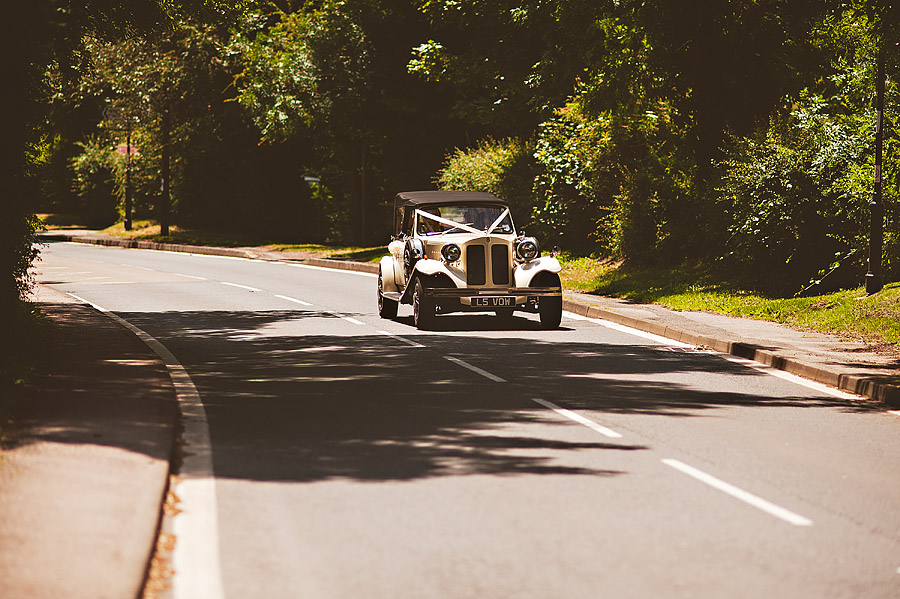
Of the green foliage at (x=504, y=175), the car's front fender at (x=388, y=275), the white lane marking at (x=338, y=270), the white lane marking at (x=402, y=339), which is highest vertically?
the green foliage at (x=504, y=175)

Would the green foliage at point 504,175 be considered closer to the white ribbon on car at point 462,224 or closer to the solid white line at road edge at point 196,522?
the white ribbon on car at point 462,224

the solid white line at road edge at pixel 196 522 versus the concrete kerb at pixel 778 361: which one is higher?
the concrete kerb at pixel 778 361

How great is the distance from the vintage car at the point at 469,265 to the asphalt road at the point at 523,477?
2270mm

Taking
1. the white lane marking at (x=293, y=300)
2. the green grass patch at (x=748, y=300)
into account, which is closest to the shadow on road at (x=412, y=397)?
the green grass patch at (x=748, y=300)

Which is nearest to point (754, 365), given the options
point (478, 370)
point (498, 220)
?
point (478, 370)

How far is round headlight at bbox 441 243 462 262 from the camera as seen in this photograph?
59.1 feet

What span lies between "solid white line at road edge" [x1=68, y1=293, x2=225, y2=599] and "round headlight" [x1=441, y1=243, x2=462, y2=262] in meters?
7.93

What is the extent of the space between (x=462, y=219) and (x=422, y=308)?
196cm

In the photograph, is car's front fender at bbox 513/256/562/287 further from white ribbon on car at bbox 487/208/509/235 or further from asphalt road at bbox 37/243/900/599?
asphalt road at bbox 37/243/900/599

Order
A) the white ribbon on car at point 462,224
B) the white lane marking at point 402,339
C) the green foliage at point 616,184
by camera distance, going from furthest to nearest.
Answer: the green foliage at point 616,184 → the white ribbon on car at point 462,224 → the white lane marking at point 402,339

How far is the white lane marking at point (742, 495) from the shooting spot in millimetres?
6750

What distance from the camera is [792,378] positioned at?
13344mm

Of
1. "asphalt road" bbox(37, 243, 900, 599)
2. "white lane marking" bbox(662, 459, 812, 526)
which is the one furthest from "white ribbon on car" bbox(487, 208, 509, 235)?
"white lane marking" bbox(662, 459, 812, 526)

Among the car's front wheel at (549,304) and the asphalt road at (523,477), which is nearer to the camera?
the asphalt road at (523,477)
